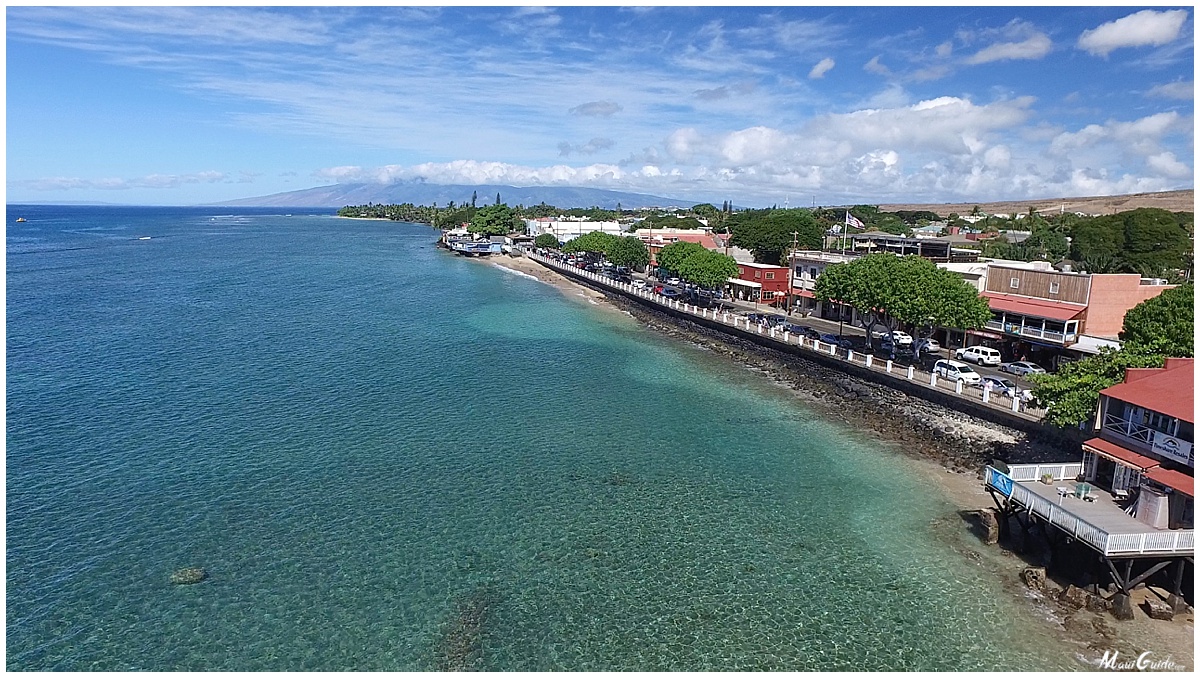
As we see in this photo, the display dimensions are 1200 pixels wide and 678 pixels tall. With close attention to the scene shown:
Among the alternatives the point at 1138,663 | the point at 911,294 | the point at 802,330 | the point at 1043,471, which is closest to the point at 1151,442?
the point at 1043,471

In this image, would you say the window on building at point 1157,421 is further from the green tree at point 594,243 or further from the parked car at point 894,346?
the green tree at point 594,243

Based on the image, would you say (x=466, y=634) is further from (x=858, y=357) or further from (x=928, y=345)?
(x=928, y=345)

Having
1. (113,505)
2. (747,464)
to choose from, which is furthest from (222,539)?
(747,464)

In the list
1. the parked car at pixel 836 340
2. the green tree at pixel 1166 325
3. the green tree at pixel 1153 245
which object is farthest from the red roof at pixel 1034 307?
the green tree at pixel 1153 245

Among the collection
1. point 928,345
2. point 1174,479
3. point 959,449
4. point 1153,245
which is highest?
point 1153,245

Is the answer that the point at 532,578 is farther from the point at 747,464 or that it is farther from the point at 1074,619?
the point at 1074,619

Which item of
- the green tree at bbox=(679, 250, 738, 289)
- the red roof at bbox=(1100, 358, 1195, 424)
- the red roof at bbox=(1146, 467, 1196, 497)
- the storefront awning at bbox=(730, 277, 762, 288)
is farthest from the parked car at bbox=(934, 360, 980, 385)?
the storefront awning at bbox=(730, 277, 762, 288)

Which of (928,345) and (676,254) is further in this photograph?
(676,254)
